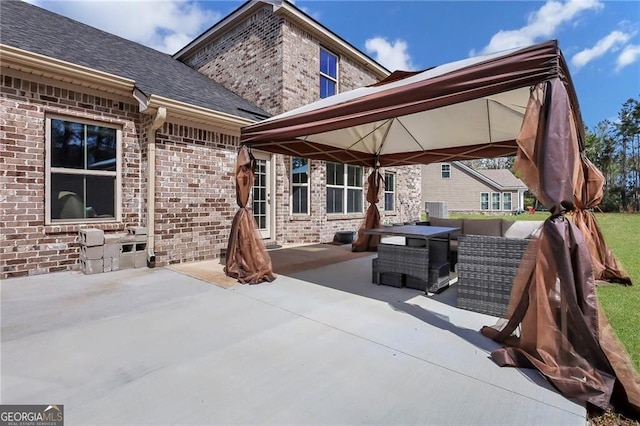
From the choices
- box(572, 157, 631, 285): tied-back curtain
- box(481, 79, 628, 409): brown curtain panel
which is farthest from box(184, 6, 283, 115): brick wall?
box(481, 79, 628, 409): brown curtain panel

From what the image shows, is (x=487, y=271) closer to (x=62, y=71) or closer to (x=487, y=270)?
(x=487, y=270)

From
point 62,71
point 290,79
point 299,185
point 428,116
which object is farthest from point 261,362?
point 290,79

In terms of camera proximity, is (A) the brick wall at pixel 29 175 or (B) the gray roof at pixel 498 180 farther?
(B) the gray roof at pixel 498 180

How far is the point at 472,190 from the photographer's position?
2772 centimetres

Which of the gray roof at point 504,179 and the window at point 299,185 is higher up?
the gray roof at point 504,179

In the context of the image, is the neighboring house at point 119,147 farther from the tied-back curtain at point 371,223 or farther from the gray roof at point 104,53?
the tied-back curtain at point 371,223

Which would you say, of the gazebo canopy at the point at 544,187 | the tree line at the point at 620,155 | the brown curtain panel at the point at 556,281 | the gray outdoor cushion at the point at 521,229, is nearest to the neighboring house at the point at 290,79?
the gazebo canopy at the point at 544,187

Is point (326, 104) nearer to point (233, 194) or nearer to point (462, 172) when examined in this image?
→ point (233, 194)

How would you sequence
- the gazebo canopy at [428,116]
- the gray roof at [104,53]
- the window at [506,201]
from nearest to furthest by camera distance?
the gazebo canopy at [428,116] < the gray roof at [104,53] < the window at [506,201]

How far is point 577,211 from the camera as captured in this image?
5.45m

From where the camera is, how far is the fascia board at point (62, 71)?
465 cm

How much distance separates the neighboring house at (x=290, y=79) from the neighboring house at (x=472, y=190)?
19.5 metres

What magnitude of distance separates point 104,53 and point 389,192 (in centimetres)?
989

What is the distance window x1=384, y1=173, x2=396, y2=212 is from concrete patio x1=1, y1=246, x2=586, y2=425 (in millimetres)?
8715
